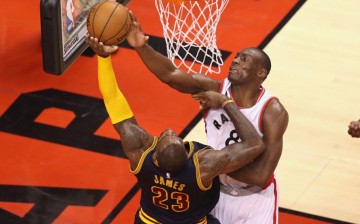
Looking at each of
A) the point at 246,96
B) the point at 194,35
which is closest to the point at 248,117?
the point at 246,96

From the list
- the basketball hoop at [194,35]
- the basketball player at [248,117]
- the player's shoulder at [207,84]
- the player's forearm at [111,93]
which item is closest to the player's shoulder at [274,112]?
the basketball player at [248,117]

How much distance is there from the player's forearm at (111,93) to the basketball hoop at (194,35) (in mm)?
3075

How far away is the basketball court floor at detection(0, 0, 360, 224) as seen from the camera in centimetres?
759

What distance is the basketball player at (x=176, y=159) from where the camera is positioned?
5621 millimetres

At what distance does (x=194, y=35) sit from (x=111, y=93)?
3.38 meters

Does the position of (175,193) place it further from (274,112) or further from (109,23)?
(109,23)

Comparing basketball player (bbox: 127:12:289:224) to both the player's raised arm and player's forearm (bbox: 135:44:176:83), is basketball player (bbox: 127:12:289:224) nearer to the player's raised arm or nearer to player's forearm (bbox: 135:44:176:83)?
player's forearm (bbox: 135:44:176:83)

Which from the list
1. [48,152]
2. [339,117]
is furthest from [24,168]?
[339,117]

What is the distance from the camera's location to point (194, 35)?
916 centimetres

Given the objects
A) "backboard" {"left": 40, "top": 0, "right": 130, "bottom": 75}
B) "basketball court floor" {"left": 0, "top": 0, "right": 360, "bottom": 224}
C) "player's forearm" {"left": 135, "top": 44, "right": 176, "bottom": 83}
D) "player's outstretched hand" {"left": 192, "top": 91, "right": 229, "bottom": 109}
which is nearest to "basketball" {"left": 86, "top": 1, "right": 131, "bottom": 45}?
"player's forearm" {"left": 135, "top": 44, "right": 176, "bottom": 83}

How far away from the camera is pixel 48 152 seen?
8125 millimetres

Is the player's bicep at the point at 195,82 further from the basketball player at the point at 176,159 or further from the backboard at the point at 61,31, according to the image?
the backboard at the point at 61,31

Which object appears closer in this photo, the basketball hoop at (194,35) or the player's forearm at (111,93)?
the player's forearm at (111,93)

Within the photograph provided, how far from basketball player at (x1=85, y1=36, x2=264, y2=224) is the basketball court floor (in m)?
1.54
